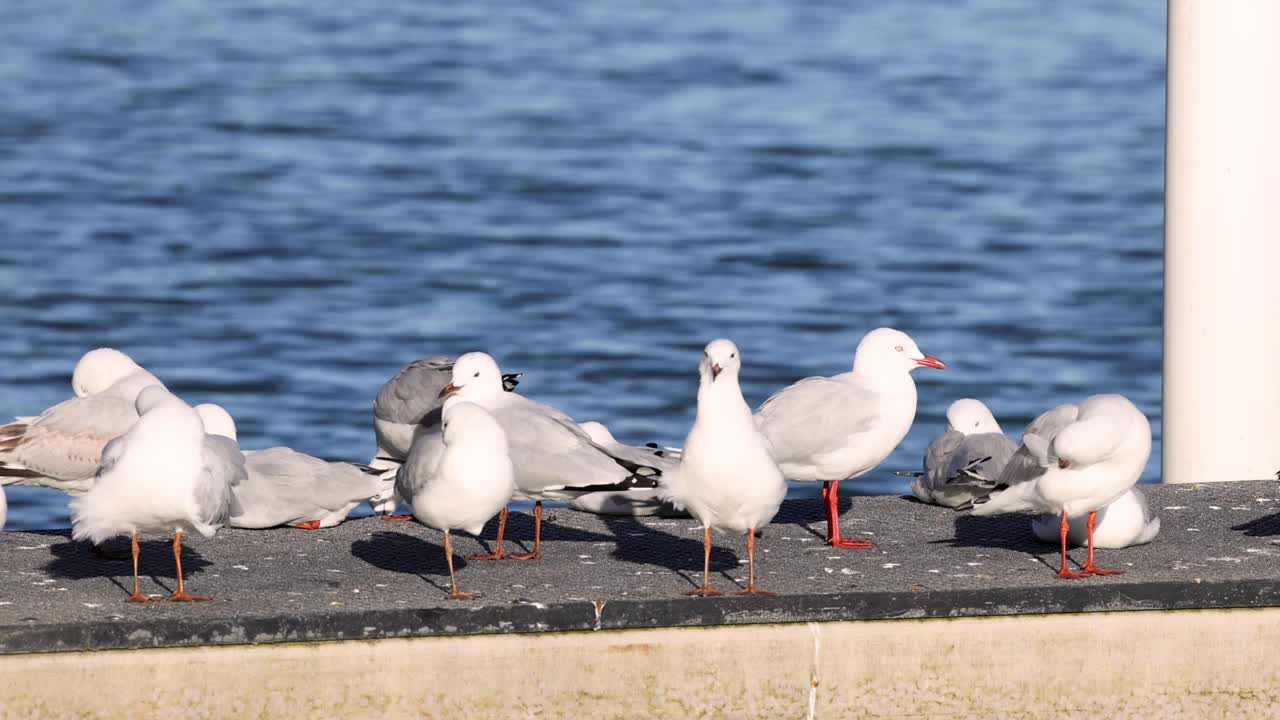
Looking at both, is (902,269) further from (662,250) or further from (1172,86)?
(1172,86)

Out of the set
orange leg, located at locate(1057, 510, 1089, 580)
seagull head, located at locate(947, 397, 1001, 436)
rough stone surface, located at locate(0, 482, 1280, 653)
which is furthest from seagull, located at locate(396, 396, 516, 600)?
seagull head, located at locate(947, 397, 1001, 436)

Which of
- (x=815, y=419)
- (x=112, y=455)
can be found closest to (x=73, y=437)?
(x=112, y=455)

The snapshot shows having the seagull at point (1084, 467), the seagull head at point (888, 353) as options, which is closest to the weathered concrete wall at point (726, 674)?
Result: the seagull at point (1084, 467)

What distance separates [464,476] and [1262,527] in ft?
9.97

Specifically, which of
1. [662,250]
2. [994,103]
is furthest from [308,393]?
[994,103]

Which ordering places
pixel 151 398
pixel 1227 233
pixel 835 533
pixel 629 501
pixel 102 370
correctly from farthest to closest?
1. pixel 102 370
2. pixel 1227 233
3. pixel 629 501
4. pixel 835 533
5. pixel 151 398

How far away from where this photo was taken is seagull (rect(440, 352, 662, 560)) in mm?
7625

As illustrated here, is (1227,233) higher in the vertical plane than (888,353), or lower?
higher

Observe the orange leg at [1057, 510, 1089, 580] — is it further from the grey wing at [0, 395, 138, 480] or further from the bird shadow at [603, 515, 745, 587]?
the grey wing at [0, 395, 138, 480]

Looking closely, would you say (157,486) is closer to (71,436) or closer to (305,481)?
(305,481)

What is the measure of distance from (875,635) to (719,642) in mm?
486

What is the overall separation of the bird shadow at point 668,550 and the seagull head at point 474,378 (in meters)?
0.72

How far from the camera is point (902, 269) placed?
76.9 ft

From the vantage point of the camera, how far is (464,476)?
6926 mm
